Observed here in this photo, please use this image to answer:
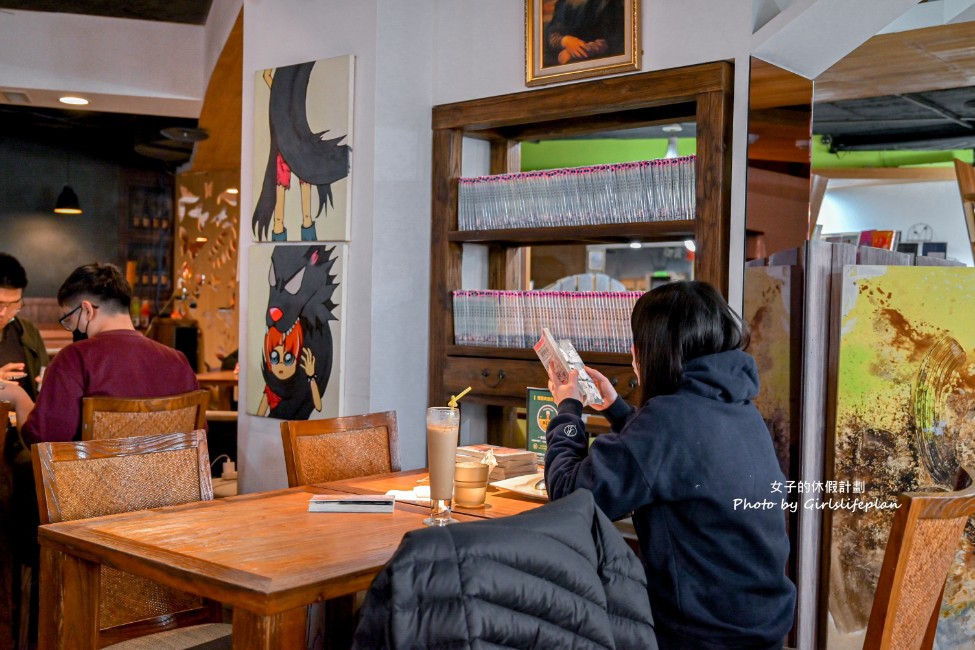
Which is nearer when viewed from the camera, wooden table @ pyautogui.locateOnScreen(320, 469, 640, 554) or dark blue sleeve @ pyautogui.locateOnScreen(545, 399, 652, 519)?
dark blue sleeve @ pyautogui.locateOnScreen(545, 399, 652, 519)

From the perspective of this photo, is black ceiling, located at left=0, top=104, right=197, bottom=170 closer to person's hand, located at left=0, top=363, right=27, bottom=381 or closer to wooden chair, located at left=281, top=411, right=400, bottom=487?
person's hand, located at left=0, top=363, right=27, bottom=381

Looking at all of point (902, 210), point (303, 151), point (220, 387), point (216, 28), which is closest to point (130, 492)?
point (303, 151)

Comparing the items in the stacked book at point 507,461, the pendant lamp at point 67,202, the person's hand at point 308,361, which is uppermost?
the pendant lamp at point 67,202

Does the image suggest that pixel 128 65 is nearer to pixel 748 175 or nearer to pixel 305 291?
pixel 305 291

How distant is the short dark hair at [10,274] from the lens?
425 cm

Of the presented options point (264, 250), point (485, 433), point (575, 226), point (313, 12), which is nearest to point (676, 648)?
point (575, 226)

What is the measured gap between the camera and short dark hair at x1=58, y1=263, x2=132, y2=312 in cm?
360

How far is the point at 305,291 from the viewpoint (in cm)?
406

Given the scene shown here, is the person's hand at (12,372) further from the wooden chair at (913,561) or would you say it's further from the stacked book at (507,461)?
the wooden chair at (913,561)

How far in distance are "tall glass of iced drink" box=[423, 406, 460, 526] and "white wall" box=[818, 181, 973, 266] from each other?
924cm

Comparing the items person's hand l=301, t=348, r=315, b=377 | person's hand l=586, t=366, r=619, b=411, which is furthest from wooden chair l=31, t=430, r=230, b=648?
person's hand l=301, t=348, r=315, b=377

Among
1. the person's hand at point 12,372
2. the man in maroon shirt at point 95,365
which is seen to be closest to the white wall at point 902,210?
the man in maroon shirt at point 95,365

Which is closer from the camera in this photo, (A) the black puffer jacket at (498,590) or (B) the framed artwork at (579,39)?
(A) the black puffer jacket at (498,590)

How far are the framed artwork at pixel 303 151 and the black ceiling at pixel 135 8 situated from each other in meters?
2.31
